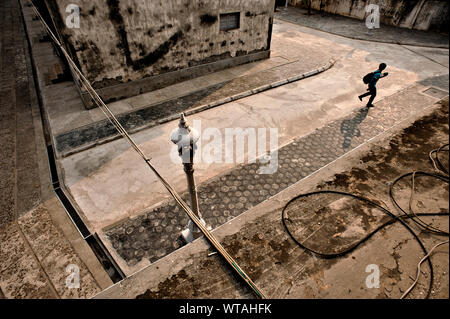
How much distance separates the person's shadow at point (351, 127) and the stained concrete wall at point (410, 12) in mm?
13169

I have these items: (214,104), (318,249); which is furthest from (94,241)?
(214,104)

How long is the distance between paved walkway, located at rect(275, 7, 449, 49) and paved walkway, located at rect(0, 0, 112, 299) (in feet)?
59.4

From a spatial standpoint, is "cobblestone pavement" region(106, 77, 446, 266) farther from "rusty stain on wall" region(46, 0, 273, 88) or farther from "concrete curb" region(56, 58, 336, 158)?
"rusty stain on wall" region(46, 0, 273, 88)

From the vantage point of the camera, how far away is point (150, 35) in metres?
8.22

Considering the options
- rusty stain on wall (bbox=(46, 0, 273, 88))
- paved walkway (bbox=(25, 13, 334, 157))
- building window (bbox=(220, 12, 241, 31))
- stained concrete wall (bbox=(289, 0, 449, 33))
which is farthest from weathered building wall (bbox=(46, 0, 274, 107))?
stained concrete wall (bbox=(289, 0, 449, 33))

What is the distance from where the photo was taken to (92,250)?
4.39 meters

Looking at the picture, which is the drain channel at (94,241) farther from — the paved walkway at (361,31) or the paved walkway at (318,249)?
the paved walkway at (361,31)

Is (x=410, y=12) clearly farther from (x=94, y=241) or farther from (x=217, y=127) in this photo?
(x=94, y=241)

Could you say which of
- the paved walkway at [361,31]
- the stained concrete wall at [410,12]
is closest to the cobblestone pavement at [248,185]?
the paved walkway at [361,31]

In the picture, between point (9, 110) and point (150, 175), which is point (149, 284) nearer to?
point (150, 175)

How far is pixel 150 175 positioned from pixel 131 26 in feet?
18.1

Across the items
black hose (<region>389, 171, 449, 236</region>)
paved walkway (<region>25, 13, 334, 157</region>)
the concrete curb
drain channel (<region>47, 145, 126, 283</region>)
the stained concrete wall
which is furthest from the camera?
the stained concrete wall

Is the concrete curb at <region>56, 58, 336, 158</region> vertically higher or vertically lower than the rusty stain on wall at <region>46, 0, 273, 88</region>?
lower

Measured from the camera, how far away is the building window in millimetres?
9648
